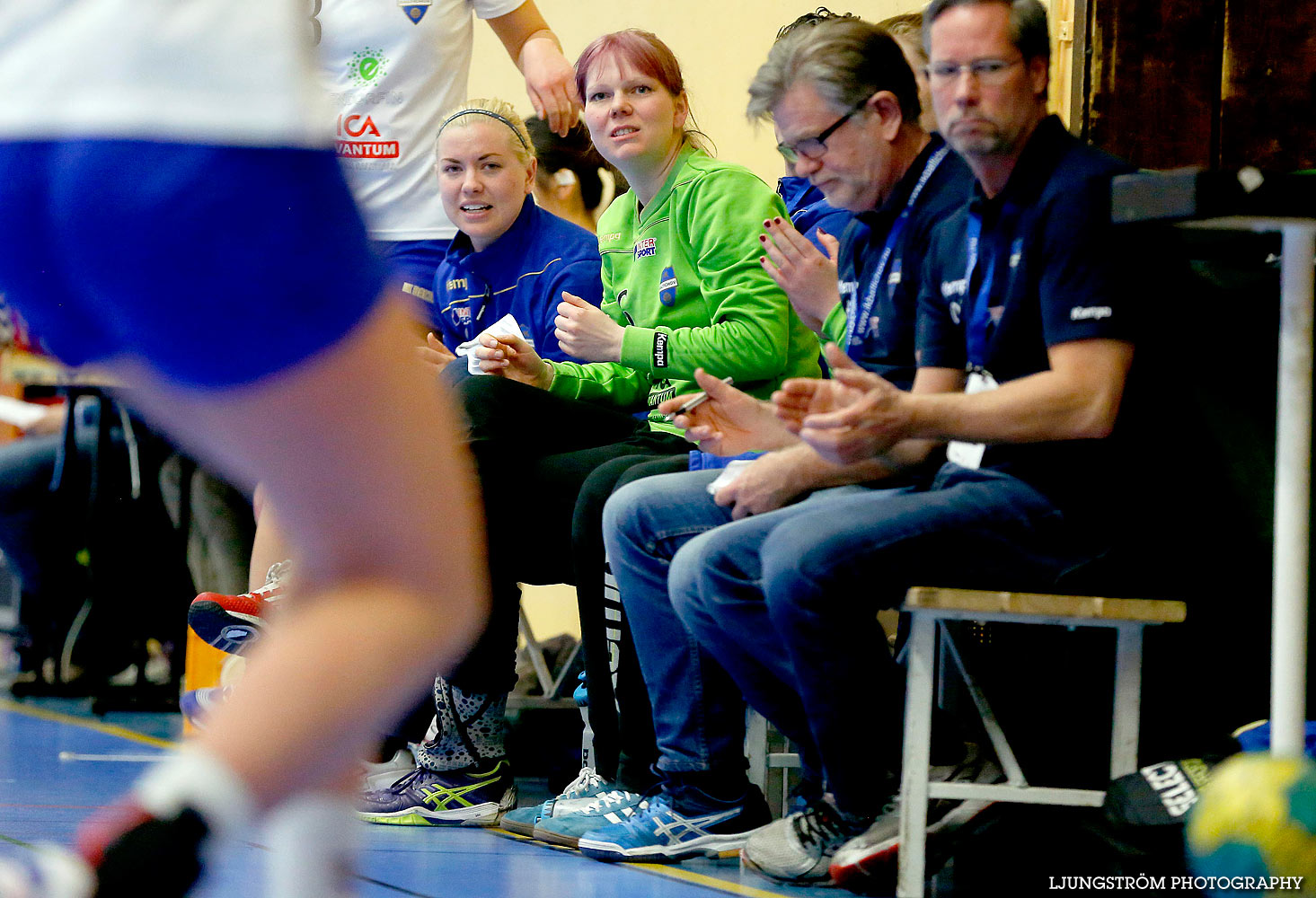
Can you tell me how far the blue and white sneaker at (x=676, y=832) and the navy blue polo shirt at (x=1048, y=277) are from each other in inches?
32.8

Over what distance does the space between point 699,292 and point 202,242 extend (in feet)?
6.76

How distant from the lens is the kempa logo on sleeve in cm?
278

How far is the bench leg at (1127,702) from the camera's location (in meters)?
2.07

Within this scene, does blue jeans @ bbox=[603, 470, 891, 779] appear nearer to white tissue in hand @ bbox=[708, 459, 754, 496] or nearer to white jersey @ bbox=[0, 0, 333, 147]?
white tissue in hand @ bbox=[708, 459, 754, 496]

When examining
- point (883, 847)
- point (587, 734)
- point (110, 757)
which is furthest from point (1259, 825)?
point (110, 757)

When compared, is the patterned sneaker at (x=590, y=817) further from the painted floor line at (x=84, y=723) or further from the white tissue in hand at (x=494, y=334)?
the painted floor line at (x=84, y=723)

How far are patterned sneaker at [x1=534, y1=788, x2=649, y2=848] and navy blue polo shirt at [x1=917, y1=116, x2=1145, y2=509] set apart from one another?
95 cm

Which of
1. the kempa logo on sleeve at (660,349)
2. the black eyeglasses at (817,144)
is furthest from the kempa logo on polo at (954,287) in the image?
the kempa logo on sleeve at (660,349)

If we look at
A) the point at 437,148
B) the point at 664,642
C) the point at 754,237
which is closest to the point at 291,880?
the point at 664,642

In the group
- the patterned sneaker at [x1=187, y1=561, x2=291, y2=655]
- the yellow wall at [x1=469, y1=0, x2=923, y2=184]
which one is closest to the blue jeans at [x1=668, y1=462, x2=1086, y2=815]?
the patterned sneaker at [x1=187, y1=561, x2=291, y2=655]

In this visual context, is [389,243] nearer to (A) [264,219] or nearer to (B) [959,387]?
(B) [959,387]

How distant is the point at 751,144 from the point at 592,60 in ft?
3.71

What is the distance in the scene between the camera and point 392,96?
3514mm

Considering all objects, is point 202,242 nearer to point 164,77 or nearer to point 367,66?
point 164,77
